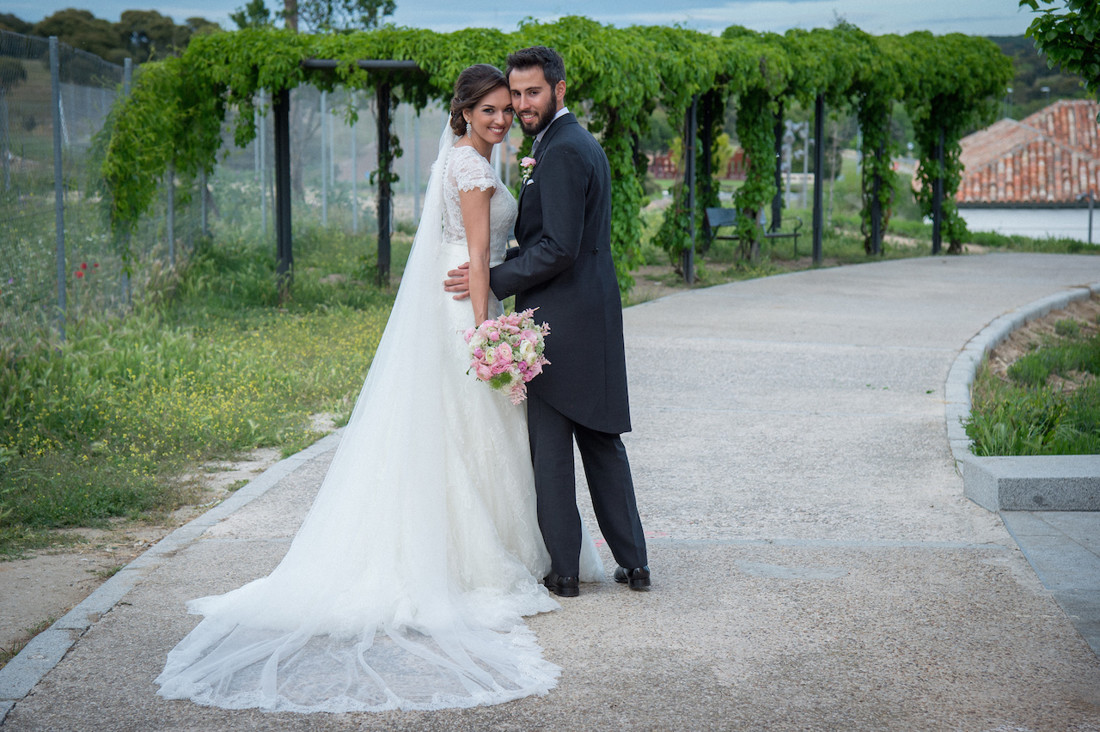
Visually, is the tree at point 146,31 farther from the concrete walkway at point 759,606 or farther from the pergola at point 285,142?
the concrete walkway at point 759,606

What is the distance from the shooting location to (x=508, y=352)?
388cm

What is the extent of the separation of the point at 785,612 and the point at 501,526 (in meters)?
1.11

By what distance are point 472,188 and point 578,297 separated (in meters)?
0.56

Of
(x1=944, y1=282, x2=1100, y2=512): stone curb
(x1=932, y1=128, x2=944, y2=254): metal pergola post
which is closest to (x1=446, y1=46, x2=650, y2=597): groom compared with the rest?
(x1=944, y1=282, x2=1100, y2=512): stone curb

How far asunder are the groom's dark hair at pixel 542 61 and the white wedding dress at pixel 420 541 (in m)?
0.37

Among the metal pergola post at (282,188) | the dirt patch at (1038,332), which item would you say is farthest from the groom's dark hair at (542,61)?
the metal pergola post at (282,188)

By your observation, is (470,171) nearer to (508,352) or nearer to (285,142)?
(508,352)

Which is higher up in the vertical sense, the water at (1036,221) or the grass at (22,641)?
the water at (1036,221)

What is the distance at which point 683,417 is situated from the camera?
7.67m

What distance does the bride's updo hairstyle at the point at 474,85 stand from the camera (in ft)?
13.0

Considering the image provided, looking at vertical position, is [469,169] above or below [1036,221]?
above

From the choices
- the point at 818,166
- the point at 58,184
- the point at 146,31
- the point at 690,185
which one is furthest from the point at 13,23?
the point at 58,184

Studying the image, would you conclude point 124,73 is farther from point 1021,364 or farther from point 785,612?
point 785,612

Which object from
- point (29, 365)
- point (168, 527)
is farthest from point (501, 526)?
point (29, 365)
